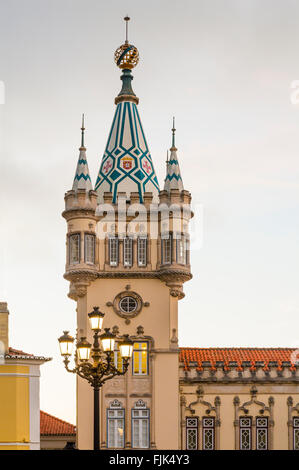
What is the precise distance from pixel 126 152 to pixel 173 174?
3109 millimetres

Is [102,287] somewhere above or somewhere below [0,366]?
above

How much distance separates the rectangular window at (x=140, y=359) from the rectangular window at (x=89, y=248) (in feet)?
17.3

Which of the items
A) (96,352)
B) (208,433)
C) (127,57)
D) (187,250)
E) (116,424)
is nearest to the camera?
(96,352)

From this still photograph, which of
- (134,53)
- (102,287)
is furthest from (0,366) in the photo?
(134,53)

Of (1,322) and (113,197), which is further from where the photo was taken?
(113,197)

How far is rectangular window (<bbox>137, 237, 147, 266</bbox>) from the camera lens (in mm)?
54203

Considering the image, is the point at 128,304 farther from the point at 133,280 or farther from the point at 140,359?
the point at 140,359

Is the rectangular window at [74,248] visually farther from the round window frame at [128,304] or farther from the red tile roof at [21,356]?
the red tile roof at [21,356]

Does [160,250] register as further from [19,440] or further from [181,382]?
[19,440]

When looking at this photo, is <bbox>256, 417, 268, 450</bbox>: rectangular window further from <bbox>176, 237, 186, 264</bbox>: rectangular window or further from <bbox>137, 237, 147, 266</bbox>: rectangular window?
<bbox>137, 237, 147, 266</bbox>: rectangular window

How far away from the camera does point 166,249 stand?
5412 cm

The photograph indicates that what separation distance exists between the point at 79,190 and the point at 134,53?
32.5ft

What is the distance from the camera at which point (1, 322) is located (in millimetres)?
47125

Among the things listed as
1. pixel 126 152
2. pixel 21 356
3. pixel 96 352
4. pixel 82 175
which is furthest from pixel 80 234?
pixel 96 352
